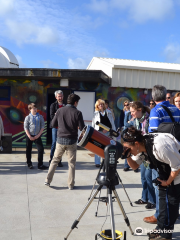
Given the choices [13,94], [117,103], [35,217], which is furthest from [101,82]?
[35,217]

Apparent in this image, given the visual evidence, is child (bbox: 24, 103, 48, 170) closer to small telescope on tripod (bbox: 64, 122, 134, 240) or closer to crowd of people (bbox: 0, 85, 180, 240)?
crowd of people (bbox: 0, 85, 180, 240)

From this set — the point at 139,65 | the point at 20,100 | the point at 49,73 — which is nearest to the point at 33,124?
the point at 49,73

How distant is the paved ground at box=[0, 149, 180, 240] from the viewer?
3533 millimetres

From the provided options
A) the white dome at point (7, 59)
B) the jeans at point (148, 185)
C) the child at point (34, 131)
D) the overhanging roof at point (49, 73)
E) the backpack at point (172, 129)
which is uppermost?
the white dome at point (7, 59)

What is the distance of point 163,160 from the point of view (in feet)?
9.10

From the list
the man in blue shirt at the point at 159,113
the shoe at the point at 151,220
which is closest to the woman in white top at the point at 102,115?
the man in blue shirt at the point at 159,113

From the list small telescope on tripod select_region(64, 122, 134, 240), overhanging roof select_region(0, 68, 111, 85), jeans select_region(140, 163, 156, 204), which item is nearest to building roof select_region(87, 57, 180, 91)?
overhanging roof select_region(0, 68, 111, 85)

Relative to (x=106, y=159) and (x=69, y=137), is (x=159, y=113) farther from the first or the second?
(x=69, y=137)

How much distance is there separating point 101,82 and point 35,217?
705 centimetres

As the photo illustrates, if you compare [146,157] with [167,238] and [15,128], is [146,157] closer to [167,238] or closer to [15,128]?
[167,238]

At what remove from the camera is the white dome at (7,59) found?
44.7 feet

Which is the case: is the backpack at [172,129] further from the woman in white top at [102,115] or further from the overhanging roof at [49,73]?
the overhanging roof at [49,73]

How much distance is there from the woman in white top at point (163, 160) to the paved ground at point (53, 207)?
22.4 inches

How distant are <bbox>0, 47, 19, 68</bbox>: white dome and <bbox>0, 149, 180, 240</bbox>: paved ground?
324 inches
